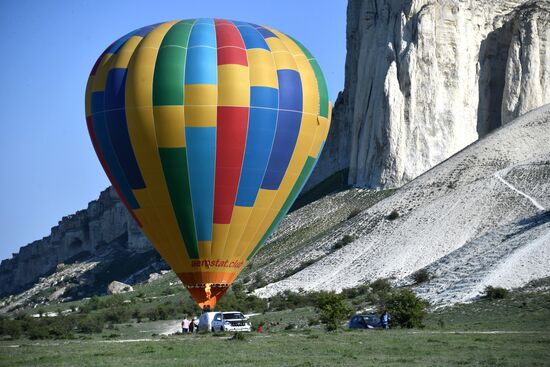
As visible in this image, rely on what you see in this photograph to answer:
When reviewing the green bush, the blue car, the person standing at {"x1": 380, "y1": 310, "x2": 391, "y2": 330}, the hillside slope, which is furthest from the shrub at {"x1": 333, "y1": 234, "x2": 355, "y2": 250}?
the person standing at {"x1": 380, "y1": 310, "x2": 391, "y2": 330}

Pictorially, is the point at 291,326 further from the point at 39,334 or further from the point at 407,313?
the point at 39,334

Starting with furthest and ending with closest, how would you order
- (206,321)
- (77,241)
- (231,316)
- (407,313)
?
(77,241), (407,313), (231,316), (206,321)

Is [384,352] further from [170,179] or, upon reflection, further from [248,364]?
[170,179]

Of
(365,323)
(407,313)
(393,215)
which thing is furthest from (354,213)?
(365,323)

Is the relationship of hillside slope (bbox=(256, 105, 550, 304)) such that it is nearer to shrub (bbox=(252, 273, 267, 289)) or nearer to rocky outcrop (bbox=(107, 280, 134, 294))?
shrub (bbox=(252, 273, 267, 289))

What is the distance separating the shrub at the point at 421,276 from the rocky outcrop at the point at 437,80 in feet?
93.3

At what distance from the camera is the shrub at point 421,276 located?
203 feet

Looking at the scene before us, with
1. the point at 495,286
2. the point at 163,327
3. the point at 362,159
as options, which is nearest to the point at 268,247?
Result: the point at 362,159

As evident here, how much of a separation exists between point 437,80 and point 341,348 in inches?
2459

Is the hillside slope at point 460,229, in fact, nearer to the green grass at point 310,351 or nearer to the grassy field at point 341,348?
the grassy field at point 341,348

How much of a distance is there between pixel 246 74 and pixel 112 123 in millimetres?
4486

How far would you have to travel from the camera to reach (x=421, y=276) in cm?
6244

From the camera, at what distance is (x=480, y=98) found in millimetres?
97938

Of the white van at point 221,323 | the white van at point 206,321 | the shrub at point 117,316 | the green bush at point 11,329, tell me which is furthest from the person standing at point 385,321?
the shrub at point 117,316
